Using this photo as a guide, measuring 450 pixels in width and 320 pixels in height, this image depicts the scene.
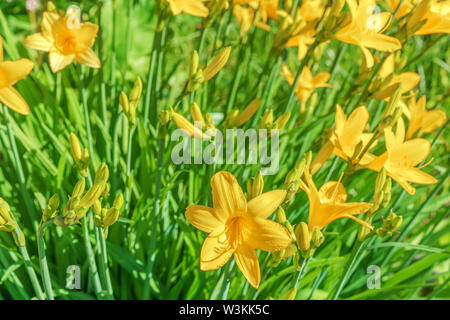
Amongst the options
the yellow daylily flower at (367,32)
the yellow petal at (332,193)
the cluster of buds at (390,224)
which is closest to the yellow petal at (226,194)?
the yellow petal at (332,193)

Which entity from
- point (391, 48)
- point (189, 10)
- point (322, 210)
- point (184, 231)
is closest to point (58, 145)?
point (184, 231)

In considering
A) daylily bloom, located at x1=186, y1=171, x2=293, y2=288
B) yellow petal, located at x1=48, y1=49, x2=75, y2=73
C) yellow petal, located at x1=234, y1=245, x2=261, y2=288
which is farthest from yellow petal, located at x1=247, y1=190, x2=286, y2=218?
yellow petal, located at x1=48, y1=49, x2=75, y2=73

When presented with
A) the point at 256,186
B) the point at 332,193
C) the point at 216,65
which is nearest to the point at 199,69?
the point at 216,65

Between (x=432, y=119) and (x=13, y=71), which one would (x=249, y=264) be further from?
(x=432, y=119)

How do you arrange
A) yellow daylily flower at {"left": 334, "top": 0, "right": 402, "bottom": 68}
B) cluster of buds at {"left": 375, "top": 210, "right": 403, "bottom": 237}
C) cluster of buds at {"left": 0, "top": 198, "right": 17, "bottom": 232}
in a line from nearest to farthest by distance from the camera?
cluster of buds at {"left": 0, "top": 198, "right": 17, "bottom": 232}
cluster of buds at {"left": 375, "top": 210, "right": 403, "bottom": 237}
yellow daylily flower at {"left": 334, "top": 0, "right": 402, "bottom": 68}

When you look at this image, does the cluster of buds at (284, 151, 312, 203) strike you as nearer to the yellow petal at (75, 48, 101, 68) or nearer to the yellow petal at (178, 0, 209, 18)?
the yellow petal at (178, 0, 209, 18)

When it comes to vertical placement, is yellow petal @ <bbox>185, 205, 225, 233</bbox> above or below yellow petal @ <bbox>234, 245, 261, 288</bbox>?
above
